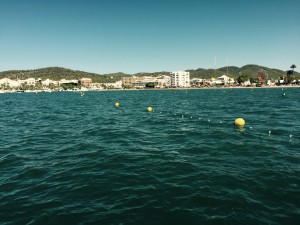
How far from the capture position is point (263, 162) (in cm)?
1559

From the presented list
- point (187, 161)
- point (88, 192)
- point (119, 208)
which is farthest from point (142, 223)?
point (187, 161)

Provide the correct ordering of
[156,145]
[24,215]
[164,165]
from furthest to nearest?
[156,145]
[164,165]
[24,215]

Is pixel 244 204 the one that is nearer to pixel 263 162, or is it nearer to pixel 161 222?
pixel 161 222

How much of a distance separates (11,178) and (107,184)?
5.90 metres

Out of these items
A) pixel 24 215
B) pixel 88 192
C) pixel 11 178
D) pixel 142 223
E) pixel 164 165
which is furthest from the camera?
pixel 164 165

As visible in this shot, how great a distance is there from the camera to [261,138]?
2245 centimetres

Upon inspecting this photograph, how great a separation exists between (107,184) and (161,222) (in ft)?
15.0

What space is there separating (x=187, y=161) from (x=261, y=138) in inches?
408

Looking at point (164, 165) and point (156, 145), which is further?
point (156, 145)

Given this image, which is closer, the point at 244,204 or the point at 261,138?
the point at 244,204

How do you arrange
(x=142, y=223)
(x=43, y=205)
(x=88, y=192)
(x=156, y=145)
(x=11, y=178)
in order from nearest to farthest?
(x=142, y=223) < (x=43, y=205) < (x=88, y=192) < (x=11, y=178) < (x=156, y=145)

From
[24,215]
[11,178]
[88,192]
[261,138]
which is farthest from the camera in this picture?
[261,138]

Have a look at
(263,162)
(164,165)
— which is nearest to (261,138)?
(263,162)

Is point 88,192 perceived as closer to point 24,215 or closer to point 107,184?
point 107,184
